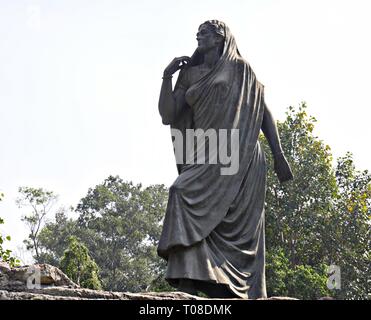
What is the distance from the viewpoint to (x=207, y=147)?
930cm

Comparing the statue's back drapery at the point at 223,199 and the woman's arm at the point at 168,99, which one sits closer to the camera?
the statue's back drapery at the point at 223,199

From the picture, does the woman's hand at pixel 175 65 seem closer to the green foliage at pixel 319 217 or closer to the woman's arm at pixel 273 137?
the woman's arm at pixel 273 137

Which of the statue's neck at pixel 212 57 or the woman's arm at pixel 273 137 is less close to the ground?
the statue's neck at pixel 212 57

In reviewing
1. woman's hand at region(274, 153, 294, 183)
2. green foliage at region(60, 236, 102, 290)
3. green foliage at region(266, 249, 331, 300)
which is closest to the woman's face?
woman's hand at region(274, 153, 294, 183)

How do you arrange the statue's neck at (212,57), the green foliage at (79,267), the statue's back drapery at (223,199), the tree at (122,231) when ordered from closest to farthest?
1. the statue's back drapery at (223,199)
2. the statue's neck at (212,57)
3. the green foliage at (79,267)
4. the tree at (122,231)

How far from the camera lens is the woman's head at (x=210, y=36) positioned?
971cm

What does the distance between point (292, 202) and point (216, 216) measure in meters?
15.9

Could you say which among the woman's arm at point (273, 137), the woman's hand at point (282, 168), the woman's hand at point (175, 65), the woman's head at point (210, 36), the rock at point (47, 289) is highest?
the woman's head at point (210, 36)

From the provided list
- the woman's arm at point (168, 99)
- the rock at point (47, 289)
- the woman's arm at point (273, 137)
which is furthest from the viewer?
the woman's arm at point (273, 137)

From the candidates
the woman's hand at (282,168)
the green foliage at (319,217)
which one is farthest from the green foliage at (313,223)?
the woman's hand at (282,168)

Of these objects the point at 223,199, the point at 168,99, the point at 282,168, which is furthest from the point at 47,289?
the point at 282,168

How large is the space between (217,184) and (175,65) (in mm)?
1559

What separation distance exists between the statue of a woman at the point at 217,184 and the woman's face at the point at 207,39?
1cm
